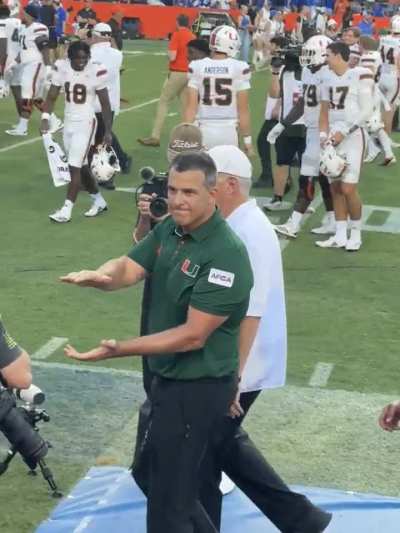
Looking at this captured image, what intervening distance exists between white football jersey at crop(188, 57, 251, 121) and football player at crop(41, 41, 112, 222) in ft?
3.51

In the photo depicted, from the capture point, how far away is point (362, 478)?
6.00 metres

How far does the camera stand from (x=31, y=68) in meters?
16.7

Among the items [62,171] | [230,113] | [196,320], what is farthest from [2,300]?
[196,320]

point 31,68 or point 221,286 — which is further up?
point 221,286

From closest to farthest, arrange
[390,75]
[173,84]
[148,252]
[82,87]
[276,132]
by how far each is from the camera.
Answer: [148,252], [82,87], [276,132], [173,84], [390,75]

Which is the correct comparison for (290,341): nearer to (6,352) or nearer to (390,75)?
(6,352)

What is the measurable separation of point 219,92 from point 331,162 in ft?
5.38

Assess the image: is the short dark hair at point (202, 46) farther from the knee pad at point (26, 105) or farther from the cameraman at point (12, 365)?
the cameraman at point (12, 365)

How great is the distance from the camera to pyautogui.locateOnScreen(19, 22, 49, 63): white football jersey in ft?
55.4

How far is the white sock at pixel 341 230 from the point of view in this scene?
416 inches

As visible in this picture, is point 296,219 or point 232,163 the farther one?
point 296,219

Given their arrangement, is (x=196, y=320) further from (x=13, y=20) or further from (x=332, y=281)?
(x=13, y=20)

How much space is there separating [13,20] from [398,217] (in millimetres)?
8242

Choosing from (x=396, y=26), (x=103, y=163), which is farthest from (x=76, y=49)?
(x=396, y=26)
